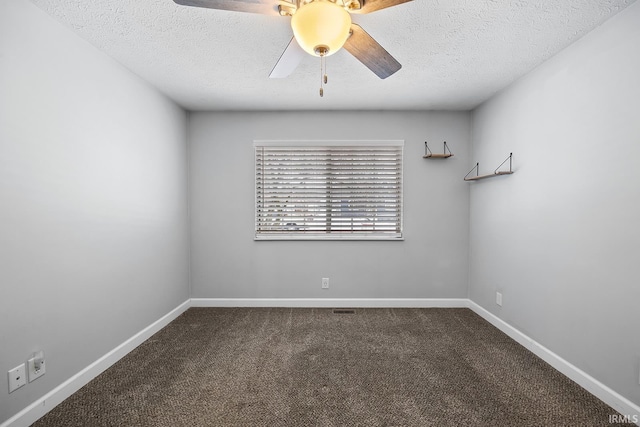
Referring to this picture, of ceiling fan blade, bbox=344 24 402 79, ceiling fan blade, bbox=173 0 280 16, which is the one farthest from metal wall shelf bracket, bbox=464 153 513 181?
ceiling fan blade, bbox=173 0 280 16

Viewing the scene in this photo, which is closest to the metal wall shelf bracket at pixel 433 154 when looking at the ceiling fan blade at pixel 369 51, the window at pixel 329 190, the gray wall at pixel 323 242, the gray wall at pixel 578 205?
the gray wall at pixel 323 242

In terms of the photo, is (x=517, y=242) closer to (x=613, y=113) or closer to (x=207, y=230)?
(x=613, y=113)

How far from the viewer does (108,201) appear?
2115mm

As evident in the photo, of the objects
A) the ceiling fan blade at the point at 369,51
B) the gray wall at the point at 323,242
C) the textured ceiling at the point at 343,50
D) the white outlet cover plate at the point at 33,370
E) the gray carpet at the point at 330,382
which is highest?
the textured ceiling at the point at 343,50

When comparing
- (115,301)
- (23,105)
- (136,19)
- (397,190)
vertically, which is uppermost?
(136,19)

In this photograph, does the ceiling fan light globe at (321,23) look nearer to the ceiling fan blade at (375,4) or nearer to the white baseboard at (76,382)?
the ceiling fan blade at (375,4)

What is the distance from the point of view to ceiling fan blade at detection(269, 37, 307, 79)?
4.97 ft

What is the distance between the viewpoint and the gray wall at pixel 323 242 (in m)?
3.29

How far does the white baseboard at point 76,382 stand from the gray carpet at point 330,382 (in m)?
0.05

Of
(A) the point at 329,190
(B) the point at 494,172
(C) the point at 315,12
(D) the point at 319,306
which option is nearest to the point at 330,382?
(D) the point at 319,306

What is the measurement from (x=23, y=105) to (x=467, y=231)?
3.91 m

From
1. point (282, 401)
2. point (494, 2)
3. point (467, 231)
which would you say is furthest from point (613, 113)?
point (282, 401)

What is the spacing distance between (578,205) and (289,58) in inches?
84.5

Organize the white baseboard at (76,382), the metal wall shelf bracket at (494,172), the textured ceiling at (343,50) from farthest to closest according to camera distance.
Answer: the metal wall shelf bracket at (494,172)
the textured ceiling at (343,50)
the white baseboard at (76,382)
